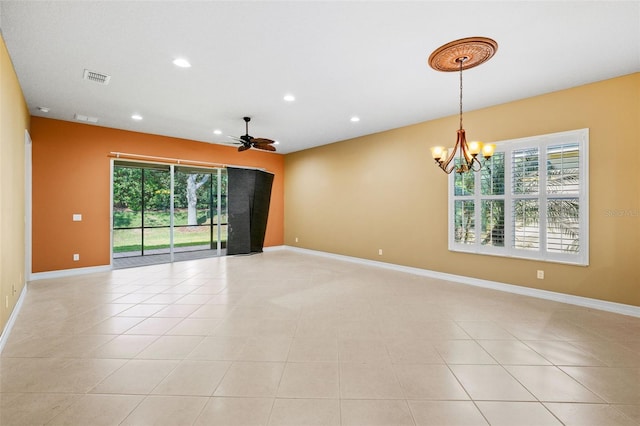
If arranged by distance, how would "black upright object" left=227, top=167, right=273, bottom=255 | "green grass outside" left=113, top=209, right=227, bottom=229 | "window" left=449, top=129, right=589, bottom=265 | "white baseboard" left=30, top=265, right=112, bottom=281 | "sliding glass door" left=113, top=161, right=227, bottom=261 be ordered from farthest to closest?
"black upright object" left=227, top=167, right=273, bottom=255, "green grass outside" left=113, top=209, right=227, bottom=229, "sliding glass door" left=113, top=161, right=227, bottom=261, "white baseboard" left=30, top=265, right=112, bottom=281, "window" left=449, top=129, right=589, bottom=265

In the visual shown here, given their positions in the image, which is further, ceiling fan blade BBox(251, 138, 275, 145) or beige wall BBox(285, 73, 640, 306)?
ceiling fan blade BBox(251, 138, 275, 145)

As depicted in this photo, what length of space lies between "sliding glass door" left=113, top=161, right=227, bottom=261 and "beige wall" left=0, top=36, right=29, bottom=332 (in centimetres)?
303

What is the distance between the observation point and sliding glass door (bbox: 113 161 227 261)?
7.25 metres

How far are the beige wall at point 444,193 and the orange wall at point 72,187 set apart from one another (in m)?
4.21

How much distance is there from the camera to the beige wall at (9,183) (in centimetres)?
281

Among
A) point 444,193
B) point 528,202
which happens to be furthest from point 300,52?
point 528,202

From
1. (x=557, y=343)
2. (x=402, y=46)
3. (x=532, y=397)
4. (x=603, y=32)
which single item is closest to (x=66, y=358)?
(x=532, y=397)

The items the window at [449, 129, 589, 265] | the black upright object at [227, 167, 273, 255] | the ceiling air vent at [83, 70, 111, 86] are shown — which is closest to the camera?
the ceiling air vent at [83, 70, 111, 86]

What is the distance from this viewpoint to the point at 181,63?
324 centimetres

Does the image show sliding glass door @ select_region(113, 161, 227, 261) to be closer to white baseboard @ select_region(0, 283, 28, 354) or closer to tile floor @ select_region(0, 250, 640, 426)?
white baseboard @ select_region(0, 283, 28, 354)

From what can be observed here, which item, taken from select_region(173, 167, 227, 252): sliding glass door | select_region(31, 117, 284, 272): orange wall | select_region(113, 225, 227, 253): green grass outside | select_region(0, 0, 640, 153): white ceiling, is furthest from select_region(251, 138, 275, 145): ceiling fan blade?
select_region(113, 225, 227, 253): green grass outside

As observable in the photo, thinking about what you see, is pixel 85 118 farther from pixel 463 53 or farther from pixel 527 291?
pixel 527 291

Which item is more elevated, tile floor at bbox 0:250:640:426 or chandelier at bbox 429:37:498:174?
chandelier at bbox 429:37:498:174

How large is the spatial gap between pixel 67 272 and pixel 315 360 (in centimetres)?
556
